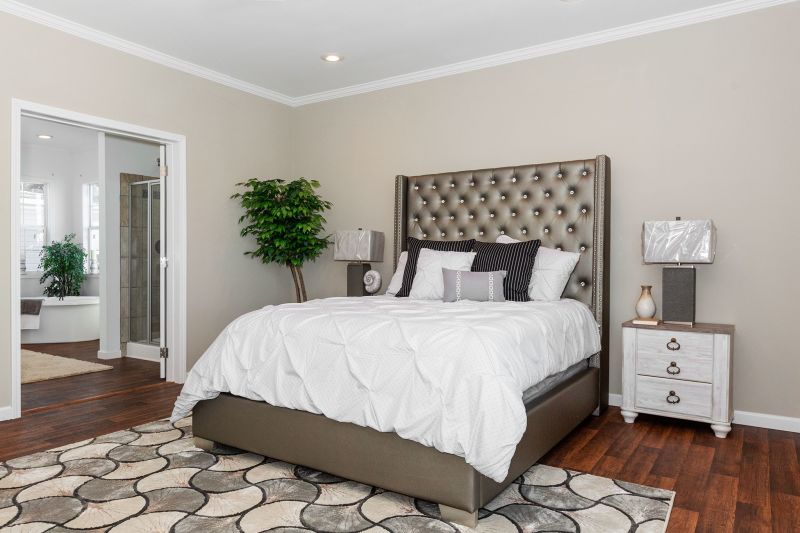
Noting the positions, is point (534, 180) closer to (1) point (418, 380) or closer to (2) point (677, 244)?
(2) point (677, 244)

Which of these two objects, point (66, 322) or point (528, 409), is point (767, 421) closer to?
point (528, 409)

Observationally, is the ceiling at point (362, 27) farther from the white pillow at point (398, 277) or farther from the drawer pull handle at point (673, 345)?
the drawer pull handle at point (673, 345)

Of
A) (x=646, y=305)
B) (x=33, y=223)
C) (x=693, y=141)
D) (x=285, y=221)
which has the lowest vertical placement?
(x=646, y=305)

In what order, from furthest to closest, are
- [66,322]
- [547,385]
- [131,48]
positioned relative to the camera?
[66,322] → [131,48] → [547,385]

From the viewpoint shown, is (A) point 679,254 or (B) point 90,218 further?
(B) point 90,218

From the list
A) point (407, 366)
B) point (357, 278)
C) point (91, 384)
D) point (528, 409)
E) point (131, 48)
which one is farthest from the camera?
point (357, 278)

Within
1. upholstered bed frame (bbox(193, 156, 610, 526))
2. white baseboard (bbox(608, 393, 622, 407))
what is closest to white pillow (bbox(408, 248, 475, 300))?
upholstered bed frame (bbox(193, 156, 610, 526))

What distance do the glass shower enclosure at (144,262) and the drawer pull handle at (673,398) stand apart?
458 cm

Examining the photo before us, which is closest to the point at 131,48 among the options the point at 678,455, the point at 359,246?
the point at 359,246

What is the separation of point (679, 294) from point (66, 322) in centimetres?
628

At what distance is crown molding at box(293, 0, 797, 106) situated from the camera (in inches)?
129

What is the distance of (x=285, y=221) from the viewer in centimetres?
462

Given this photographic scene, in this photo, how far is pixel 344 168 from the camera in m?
4.98

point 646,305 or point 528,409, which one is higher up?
point 646,305
